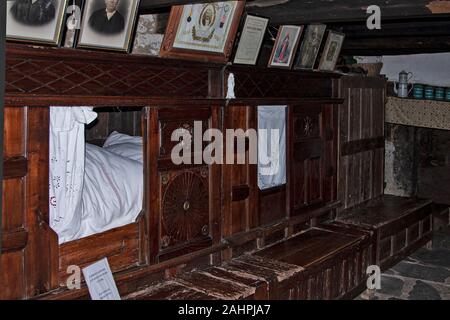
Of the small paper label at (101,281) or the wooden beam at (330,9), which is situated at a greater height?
the wooden beam at (330,9)

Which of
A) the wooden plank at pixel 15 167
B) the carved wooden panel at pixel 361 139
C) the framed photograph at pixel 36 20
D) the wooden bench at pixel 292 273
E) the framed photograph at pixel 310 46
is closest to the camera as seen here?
the framed photograph at pixel 36 20

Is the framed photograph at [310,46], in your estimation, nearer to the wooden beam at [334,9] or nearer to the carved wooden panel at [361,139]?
the carved wooden panel at [361,139]

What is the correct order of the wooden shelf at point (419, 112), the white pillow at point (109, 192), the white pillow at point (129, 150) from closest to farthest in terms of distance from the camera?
the white pillow at point (109, 192), the white pillow at point (129, 150), the wooden shelf at point (419, 112)

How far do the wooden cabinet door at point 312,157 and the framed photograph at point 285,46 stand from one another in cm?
51

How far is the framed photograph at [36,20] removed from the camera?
10.4 feet

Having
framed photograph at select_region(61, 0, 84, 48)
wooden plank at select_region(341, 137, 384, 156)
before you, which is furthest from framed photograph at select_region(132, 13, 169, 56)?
wooden plank at select_region(341, 137, 384, 156)

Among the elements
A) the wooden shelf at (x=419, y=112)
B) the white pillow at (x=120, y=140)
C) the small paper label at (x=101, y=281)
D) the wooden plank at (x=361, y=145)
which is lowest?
the small paper label at (x=101, y=281)

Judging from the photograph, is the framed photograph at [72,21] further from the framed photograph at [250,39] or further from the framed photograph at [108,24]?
the framed photograph at [250,39]

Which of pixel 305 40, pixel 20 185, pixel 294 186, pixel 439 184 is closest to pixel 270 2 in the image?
pixel 305 40

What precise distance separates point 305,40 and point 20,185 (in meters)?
3.78

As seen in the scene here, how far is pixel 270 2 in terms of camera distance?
15.2 ft

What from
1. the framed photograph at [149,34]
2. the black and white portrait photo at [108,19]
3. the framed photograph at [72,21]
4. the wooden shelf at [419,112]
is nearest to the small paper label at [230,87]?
the framed photograph at [149,34]

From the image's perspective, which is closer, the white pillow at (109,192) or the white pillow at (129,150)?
the white pillow at (109,192)
